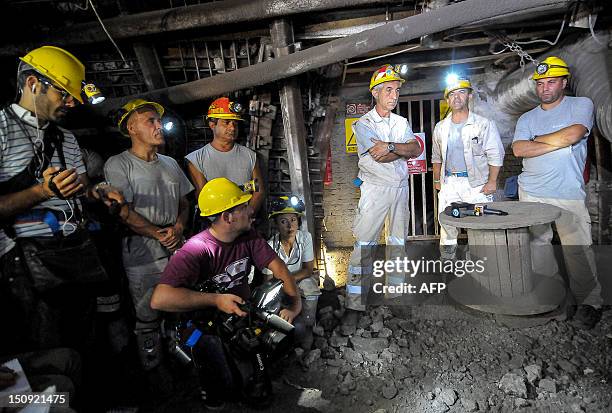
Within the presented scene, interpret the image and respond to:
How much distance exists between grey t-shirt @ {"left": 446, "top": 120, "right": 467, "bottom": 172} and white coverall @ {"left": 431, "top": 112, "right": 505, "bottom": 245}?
0.13 ft

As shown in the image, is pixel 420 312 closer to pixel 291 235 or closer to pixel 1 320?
pixel 291 235

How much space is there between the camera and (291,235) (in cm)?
428

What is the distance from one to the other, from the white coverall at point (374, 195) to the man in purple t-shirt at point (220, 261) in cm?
151

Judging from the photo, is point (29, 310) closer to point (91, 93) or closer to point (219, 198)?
point (219, 198)

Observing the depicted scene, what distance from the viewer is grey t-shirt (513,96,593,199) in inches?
157

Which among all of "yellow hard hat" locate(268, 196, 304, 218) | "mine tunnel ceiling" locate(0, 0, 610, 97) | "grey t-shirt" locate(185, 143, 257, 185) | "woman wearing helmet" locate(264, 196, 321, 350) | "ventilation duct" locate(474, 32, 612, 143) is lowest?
"woman wearing helmet" locate(264, 196, 321, 350)

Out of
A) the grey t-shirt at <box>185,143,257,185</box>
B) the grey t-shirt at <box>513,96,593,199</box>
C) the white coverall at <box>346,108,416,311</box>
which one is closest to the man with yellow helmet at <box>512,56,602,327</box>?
the grey t-shirt at <box>513,96,593,199</box>

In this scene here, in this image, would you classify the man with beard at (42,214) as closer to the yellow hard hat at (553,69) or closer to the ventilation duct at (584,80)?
the yellow hard hat at (553,69)

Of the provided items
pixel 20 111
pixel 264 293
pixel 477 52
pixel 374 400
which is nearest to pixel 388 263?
pixel 374 400

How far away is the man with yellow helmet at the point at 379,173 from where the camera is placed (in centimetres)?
432

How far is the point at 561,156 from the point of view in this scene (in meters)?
4.07

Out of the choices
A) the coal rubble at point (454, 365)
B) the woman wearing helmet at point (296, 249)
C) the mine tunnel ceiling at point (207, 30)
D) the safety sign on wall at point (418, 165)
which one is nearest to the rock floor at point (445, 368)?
the coal rubble at point (454, 365)

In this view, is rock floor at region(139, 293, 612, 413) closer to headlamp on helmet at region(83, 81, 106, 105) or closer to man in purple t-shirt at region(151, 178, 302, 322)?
man in purple t-shirt at region(151, 178, 302, 322)

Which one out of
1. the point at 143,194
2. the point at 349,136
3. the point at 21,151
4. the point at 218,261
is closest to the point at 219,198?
the point at 218,261
